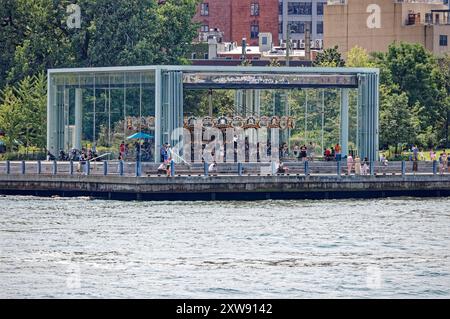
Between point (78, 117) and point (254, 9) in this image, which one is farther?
point (254, 9)

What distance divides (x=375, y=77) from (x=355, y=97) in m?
1.74

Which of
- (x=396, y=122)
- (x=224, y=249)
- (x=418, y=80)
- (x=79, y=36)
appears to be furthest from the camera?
(x=418, y=80)

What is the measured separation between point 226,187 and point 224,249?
2177 centimetres

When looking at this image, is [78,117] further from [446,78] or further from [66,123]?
[446,78]

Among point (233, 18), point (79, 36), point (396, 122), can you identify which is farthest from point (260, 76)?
point (233, 18)

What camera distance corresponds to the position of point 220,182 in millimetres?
88562

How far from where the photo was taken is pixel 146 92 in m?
95.8

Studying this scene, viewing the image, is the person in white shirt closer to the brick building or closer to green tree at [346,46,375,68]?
green tree at [346,46,375,68]

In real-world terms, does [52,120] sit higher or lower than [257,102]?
lower

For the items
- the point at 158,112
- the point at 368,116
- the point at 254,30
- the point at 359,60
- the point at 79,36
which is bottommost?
the point at 368,116

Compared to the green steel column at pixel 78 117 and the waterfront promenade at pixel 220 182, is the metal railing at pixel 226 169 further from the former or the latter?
the green steel column at pixel 78 117

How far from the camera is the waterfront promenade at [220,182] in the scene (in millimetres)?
88375

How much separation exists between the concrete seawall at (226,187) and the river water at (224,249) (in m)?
1.35

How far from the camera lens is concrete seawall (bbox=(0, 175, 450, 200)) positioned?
8831cm
